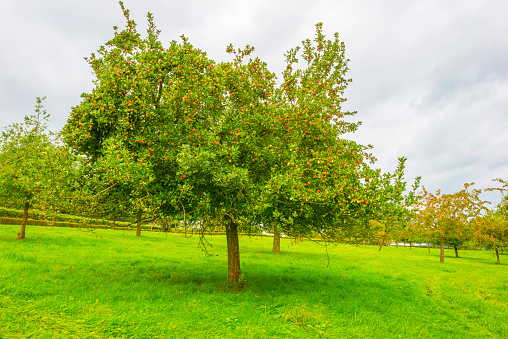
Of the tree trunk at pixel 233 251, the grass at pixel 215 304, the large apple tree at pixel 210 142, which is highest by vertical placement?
the large apple tree at pixel 210 142

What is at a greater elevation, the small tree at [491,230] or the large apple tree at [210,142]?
the large apple tree at [210,142]

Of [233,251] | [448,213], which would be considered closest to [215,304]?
[233,251]

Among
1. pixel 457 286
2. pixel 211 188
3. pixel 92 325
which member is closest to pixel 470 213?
pixel 457 286

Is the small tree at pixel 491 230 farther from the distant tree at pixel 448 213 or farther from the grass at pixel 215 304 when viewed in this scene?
the grass at pixel 215 304

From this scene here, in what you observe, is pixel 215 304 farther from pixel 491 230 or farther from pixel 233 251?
pixel 491 230

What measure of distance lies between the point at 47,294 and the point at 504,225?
52487mm

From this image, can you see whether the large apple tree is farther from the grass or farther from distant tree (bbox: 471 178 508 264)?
distant tree (bbox: 471 178 508 264)

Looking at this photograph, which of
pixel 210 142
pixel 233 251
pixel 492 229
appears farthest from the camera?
pixel 492 229

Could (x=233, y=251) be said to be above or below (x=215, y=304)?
above

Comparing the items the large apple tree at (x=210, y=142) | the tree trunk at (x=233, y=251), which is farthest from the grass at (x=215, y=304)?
the large apple tree at (x=210, y=142)

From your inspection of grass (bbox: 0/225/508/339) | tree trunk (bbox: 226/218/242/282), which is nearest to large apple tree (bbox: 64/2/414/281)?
tree trunk (bbox: 226/218/242/282)

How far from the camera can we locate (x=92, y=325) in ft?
28.7

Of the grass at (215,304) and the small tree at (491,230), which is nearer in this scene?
the grass at (215,304)

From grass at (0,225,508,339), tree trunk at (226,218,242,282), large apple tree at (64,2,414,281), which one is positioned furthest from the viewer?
tree trunk at (226,218,242,282)
